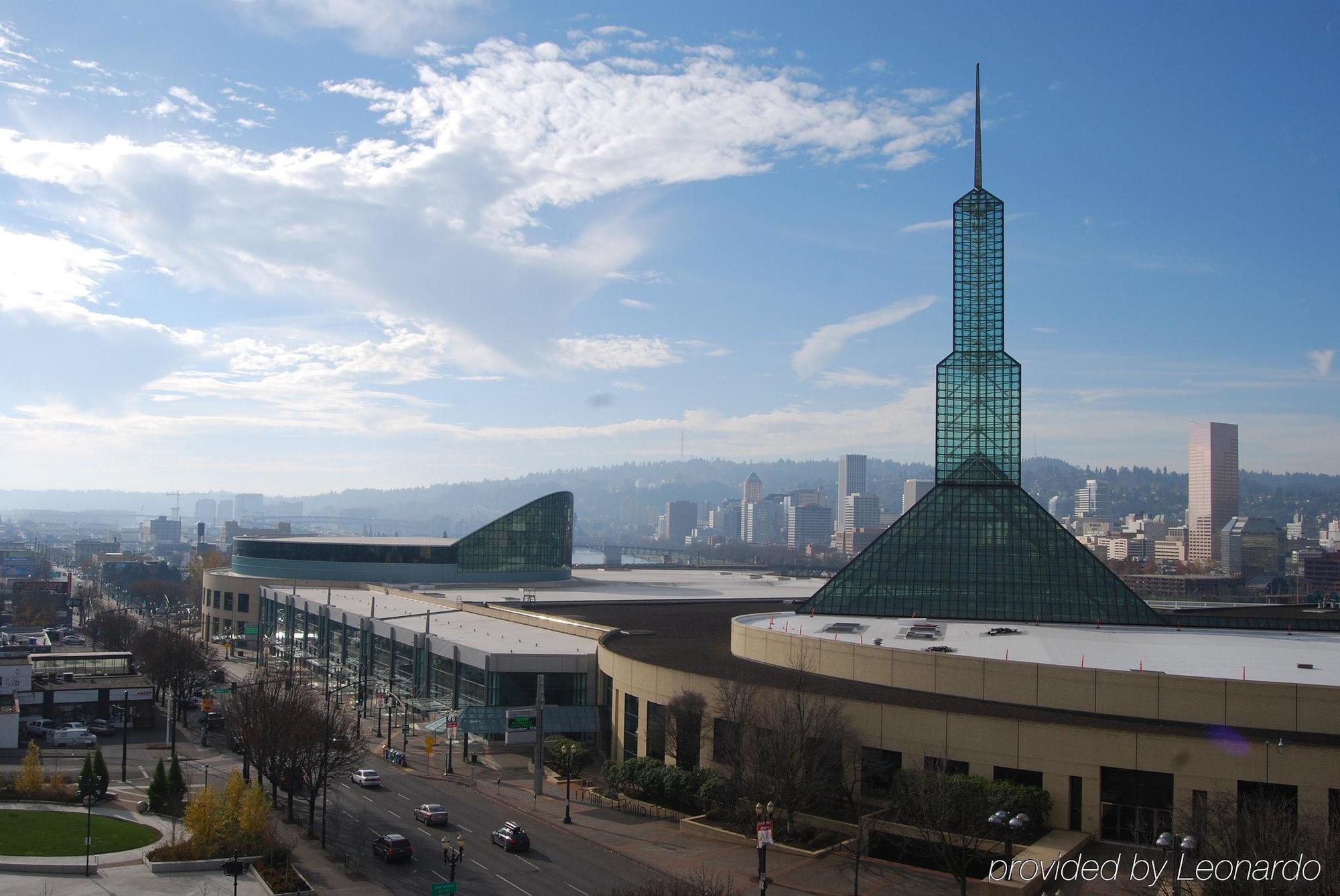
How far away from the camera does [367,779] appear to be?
46281 mm

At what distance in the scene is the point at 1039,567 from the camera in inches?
2197

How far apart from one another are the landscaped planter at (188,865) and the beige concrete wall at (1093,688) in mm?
23433

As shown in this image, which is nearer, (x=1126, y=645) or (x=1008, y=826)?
(x=1008, y=826)

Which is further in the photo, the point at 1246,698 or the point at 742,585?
the point at 742,585

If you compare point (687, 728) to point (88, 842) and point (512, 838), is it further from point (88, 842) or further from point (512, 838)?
point (88, 842)

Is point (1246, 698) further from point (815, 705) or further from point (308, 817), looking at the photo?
point (308, 817)

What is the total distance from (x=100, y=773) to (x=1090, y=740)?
3722 cm

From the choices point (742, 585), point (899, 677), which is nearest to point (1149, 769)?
point (899, 677)

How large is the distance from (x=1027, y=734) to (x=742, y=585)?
8772 centimetres

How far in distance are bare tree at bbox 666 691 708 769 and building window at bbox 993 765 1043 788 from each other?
12081mm

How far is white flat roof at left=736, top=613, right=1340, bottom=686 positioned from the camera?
131 ft

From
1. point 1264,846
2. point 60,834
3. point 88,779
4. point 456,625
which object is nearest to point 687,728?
point 1264,846

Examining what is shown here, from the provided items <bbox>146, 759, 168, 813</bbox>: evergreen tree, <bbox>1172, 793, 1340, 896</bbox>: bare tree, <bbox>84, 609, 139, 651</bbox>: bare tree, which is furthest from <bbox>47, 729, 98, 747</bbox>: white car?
<bbox>1172, 793, 1340, 896</bbox>: bare tree

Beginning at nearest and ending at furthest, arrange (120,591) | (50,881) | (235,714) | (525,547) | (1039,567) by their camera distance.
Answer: (50,881)
(235,714)
(1039,567)
(525,547)
(120,591)
